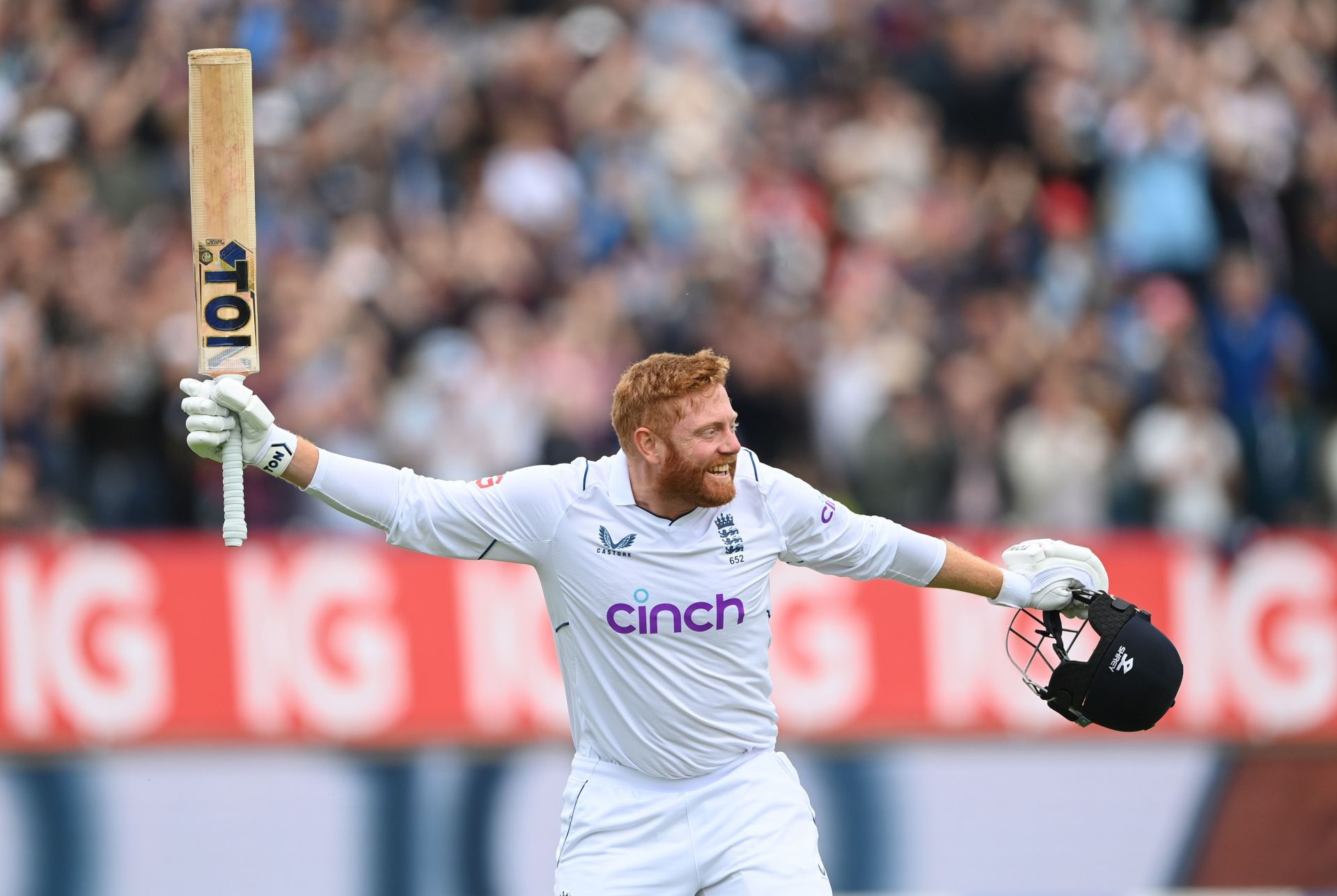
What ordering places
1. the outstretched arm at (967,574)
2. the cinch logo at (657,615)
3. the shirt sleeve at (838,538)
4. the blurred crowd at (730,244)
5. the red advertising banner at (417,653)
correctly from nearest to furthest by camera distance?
the cinch logo at (657,615), the shirt sleeve at (838,538), the outstretched arm at (967,574), the red advertising banner at (417,653), the blurred crowd at (730,244)

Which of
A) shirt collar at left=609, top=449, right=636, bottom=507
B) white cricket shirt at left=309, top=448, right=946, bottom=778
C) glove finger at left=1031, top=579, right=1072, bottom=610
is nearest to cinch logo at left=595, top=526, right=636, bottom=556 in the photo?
white cricket shirt at left=309, top=448, right=946, bottom=778

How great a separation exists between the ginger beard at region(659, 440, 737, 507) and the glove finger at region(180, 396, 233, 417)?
1.42m

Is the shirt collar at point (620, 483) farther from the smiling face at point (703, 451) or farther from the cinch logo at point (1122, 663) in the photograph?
the cinch logo at point (1122, 663)

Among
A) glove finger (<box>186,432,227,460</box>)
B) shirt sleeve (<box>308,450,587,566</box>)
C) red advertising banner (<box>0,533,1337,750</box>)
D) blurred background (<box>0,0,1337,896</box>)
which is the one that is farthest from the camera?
red advertising banner (<box>0,533,1337,750</box>)

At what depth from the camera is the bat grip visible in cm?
643

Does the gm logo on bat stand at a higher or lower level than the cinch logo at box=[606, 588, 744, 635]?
higher

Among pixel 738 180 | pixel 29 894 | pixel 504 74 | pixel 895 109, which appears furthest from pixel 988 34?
pixel 29 894

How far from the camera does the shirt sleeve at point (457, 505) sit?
6.54 m

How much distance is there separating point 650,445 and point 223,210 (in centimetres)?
161

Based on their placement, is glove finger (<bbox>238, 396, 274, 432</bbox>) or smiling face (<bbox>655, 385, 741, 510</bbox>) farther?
smiling face (<bbox>655, 385, 741, 510</bbox>)

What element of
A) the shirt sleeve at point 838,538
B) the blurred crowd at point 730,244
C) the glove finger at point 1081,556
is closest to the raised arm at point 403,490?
the shirt sleeve at point 838,538

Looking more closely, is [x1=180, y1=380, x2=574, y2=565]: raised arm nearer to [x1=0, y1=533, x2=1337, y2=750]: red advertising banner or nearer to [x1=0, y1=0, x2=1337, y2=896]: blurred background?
[x1=0, y1=0, x2=1337, y2=896]: blurred background

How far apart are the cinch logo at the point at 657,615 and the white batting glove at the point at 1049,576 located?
1062 mm

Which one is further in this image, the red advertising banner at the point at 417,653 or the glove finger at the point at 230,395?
the red advertising banner at the point at 417,653
